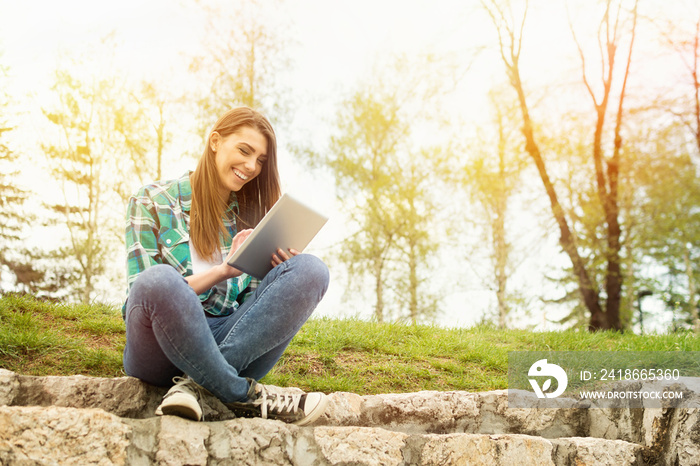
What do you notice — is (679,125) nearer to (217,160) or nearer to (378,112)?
(378,112)

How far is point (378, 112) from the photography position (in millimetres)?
12484

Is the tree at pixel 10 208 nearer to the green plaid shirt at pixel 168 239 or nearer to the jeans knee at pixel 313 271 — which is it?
the green plaid shirt at pixel 168 239

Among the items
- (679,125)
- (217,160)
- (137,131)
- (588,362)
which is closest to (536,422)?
(588,362)

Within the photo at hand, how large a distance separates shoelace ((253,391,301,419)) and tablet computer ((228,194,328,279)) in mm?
502

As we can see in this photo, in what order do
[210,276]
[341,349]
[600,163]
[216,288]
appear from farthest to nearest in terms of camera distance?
[600,163], [341,349], [216,288], [210,276]

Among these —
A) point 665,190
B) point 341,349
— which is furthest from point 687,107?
point 341,349

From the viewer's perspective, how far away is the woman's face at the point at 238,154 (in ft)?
7.99

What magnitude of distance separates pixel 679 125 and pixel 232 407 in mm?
10709

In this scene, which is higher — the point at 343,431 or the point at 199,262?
the point at 199,262

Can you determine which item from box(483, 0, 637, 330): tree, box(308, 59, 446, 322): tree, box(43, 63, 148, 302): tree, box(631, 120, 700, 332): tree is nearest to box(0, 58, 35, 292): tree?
box(43, 63, 148, 302): tree

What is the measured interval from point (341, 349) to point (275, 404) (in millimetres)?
1519

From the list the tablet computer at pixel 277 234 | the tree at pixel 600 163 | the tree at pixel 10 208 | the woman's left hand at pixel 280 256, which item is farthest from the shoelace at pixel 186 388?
the tree at pixel 10 208

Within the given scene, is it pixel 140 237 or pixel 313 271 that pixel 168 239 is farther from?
pixel 313 271

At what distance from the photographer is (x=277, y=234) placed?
2143mm
